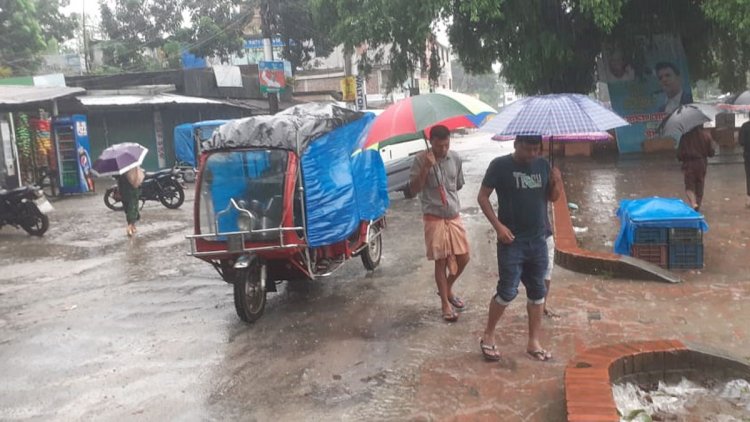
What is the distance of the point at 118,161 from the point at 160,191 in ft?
12.5

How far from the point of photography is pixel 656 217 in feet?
21.0

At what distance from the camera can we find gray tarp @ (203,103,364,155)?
5.73m

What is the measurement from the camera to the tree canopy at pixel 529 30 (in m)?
13.7

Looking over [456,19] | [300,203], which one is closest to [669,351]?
[300,203]

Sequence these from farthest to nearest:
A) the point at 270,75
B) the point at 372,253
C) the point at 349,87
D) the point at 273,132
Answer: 1. the point at 349,87
2. the point at 270,75
3. the point at 372,253
4. the point at 273,132

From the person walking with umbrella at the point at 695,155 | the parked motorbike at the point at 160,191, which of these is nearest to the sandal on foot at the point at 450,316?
the person walking with umbrella at the point at 695,155

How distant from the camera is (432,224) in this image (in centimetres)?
526

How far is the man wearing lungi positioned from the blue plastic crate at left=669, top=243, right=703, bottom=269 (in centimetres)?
261

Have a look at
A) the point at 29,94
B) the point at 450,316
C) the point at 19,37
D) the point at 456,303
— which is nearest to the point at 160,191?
the point at 29,94

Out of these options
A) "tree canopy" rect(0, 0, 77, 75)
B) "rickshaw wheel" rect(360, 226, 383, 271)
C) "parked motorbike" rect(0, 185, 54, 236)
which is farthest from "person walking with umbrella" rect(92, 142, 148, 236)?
"tree canopy" rect(0, 0, 77, 75)

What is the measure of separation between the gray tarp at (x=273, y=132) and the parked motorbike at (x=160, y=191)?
335 inches

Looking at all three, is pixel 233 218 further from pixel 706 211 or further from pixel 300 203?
pixel 706 211

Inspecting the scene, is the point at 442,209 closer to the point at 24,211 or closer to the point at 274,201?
the point at 274,201

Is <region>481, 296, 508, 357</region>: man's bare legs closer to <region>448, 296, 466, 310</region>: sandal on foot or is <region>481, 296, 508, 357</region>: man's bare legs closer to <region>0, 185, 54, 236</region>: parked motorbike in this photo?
<region>448, 296, 466, 310</region>: sandal on foot
